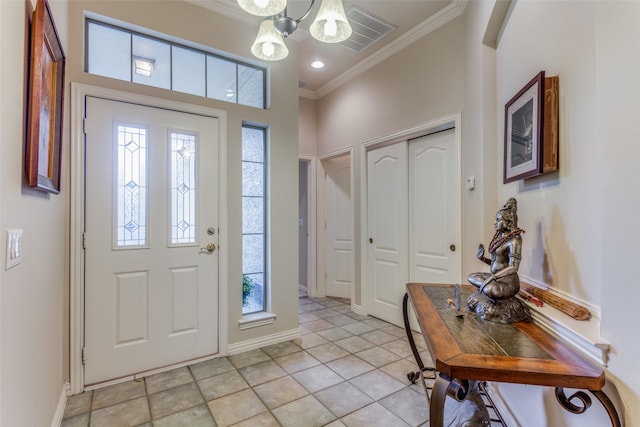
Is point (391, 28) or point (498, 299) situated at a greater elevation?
point (391, 28)

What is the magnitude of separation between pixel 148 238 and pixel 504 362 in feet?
7.51

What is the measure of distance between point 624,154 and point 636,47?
0.29m

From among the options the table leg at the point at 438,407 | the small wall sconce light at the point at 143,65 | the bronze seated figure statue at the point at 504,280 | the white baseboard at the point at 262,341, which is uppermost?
the small wall sconce light at the point at 143,65

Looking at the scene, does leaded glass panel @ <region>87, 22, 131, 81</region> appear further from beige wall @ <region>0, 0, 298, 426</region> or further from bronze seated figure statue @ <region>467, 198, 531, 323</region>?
bronze seated figure statue @ <region>467, 198, 531, 323</region>

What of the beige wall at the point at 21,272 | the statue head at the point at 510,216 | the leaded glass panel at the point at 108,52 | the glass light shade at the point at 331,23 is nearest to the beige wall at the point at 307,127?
the leaded glass panel at the point at 108,52

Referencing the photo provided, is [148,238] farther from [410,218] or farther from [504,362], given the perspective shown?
[410,218]

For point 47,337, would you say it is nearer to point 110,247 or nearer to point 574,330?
point 110,247

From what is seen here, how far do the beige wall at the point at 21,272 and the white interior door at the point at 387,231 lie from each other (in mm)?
2819

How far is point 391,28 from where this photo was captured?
2936 mm

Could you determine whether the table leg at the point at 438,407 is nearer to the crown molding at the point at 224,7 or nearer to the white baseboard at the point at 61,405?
the white baseboard at the point at 61,405

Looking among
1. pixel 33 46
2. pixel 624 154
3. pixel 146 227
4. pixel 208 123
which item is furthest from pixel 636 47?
pixel 146 227

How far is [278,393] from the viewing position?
2035 mm

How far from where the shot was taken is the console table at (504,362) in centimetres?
89

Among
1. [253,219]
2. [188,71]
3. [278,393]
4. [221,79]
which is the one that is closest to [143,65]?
[188,71]
